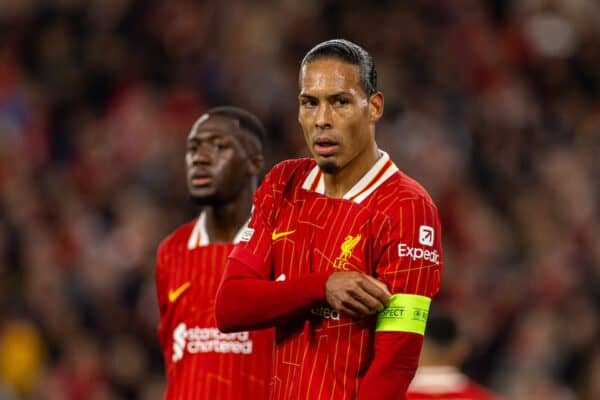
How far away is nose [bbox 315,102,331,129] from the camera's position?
3992mm

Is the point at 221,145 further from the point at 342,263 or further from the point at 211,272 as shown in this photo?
the point at 342,263

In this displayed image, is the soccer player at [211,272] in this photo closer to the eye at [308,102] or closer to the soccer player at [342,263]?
the soccer player at [342,263]

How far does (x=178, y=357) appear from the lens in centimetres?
535

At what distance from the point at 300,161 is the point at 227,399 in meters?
1.29

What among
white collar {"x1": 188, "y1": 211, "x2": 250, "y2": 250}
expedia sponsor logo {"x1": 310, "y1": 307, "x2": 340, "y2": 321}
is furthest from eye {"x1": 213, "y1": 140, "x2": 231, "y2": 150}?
expedia sponsor logo {"x1": 310, "y1": 307, "x2": 340, "y2": 321}

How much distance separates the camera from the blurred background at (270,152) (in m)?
10.7

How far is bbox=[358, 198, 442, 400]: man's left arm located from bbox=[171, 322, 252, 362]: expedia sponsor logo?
138 centimetres

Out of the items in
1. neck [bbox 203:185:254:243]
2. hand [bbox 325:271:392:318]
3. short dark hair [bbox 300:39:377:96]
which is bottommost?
A: hand [bbox 325:271:392:318]

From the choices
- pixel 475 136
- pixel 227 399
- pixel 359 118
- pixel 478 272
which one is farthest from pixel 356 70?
pixel 475 136

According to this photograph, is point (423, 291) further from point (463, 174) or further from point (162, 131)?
point (162, 131)

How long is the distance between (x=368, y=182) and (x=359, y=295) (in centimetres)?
41

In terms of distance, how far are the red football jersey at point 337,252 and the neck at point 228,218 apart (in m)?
1.26

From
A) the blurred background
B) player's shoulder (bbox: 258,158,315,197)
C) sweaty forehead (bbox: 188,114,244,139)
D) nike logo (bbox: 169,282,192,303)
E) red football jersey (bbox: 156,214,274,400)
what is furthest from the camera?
the blurred background

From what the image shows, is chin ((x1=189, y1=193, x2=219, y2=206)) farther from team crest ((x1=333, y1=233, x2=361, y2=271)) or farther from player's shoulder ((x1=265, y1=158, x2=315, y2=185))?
team crest ((x1=333, y1=233, x2=361, y2=271))
